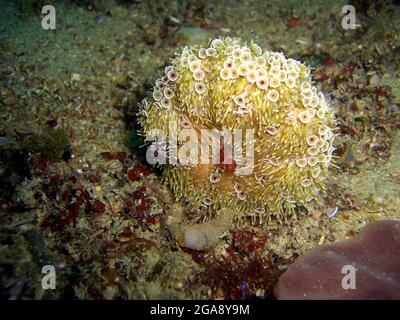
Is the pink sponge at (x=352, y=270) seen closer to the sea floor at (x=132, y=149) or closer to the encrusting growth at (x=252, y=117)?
the sea floor at (x=132, y=149)

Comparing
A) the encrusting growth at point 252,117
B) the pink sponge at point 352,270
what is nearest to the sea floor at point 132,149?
the pink sponge at point 352,270

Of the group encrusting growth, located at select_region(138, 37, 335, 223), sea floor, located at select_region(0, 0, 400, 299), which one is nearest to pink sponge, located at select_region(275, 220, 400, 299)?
sea floor, located at select_region(0, 0, 400, 299)

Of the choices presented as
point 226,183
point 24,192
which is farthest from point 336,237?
point 24,192

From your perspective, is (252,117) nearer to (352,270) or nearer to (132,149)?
(352,270)

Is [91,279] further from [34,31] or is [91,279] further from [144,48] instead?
[34,31]

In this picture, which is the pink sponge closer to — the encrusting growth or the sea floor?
the sea floor
